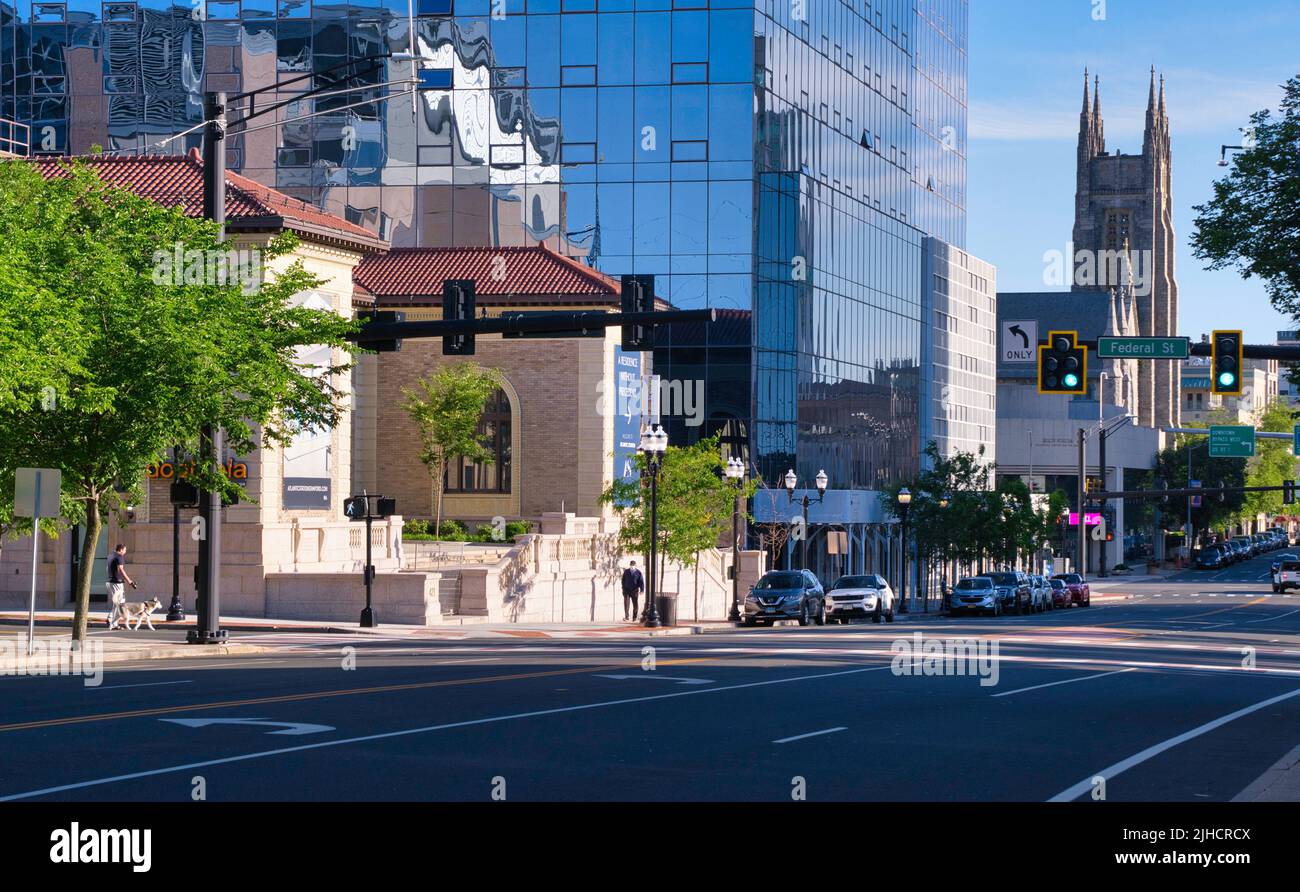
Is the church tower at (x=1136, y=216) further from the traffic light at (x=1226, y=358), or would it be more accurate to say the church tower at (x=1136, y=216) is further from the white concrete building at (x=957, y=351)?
the traffic light at (x=1226, y=358)

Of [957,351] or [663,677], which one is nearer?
[663,677]

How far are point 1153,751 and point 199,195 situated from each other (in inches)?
1373

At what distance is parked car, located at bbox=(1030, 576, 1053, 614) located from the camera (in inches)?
2542

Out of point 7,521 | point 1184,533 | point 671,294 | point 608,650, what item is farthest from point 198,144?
point 1184,533

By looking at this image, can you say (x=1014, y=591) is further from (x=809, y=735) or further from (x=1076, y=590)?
(x=809, y=735)

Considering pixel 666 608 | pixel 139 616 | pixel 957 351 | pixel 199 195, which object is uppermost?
pixel 957 351

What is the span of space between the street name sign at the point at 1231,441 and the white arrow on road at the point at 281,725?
55.9 m

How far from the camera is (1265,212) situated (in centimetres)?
3459

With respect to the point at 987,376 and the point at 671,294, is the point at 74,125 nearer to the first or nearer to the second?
the point at 671,294

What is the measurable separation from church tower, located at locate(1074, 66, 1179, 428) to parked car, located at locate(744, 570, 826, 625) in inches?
5158

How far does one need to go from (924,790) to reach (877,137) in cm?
7102

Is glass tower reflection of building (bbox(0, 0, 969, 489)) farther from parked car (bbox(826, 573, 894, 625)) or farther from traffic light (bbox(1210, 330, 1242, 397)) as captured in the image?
traffic light (bbox(1210, 330, 1242, 397))
